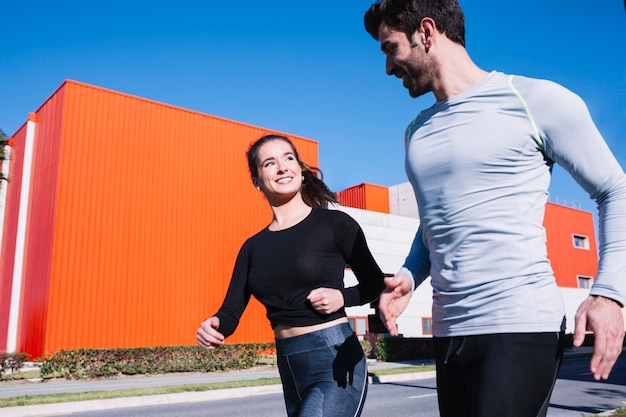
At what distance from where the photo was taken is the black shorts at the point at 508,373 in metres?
1.71

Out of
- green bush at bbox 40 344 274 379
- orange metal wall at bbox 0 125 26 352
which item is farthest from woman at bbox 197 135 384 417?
orange metal wall at bbox 0 125 26 352

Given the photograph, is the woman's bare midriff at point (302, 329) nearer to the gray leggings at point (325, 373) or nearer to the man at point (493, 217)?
the gray leggings at point (325, 373)

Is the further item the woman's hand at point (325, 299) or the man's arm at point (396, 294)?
the woman's hand at point (325, 299)

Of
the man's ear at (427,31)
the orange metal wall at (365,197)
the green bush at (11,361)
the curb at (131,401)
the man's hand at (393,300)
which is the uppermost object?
the orange metal wall at (365,197)

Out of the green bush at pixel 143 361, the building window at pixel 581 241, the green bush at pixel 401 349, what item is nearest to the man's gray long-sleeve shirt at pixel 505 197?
the green bush at pixel 143 361

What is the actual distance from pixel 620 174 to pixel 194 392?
11.8m

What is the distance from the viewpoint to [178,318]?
24125 millimetres

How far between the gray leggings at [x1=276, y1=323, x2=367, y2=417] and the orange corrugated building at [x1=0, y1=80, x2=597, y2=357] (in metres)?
21.2

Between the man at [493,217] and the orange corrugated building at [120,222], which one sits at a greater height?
the orange corrugated building at [120,222]

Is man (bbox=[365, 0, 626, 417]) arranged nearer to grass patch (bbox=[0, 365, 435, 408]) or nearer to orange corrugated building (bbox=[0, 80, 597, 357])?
grass patch (bbox=[0, 365, 435, 408])

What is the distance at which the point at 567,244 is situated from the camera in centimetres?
4691

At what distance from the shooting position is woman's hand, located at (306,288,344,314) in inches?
104

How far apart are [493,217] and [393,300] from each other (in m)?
0.49

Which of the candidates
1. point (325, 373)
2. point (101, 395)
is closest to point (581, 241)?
point (101, 395)
